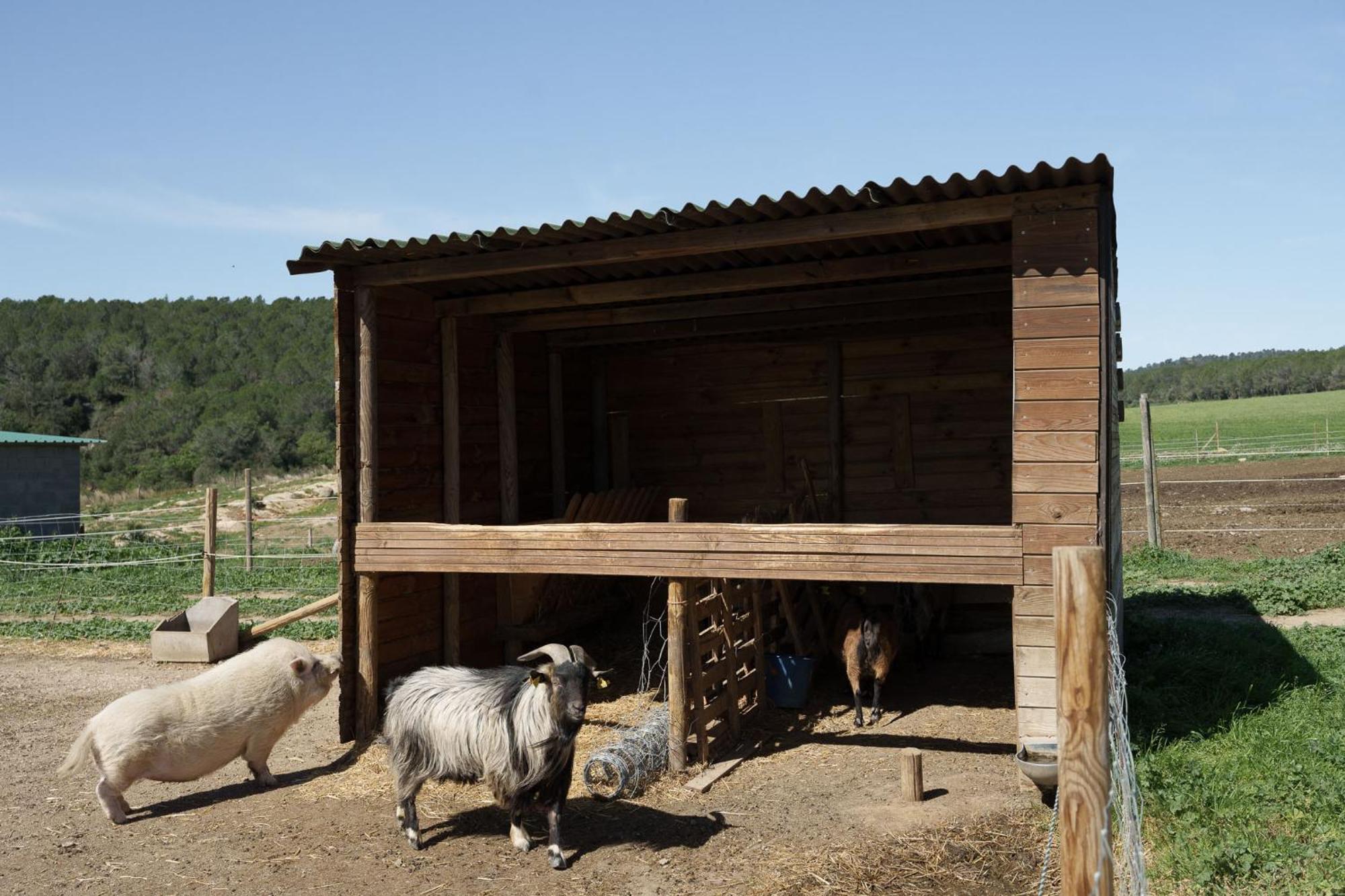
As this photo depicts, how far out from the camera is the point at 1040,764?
6.36 metres

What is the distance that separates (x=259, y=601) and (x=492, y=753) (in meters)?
11.1

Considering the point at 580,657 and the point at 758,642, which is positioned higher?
the point at 580,657


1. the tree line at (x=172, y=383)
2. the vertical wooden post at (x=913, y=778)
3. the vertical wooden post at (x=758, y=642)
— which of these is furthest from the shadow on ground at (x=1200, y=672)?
the tree line at (x=172, y=383)

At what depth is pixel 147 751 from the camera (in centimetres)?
723

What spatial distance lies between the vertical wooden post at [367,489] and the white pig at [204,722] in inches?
20.9

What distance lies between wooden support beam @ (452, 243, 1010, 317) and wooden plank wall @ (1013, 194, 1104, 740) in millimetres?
1604

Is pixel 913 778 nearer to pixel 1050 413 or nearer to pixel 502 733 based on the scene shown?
pixel 1050 413

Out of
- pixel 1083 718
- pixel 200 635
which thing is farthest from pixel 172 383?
pixel 1083 718

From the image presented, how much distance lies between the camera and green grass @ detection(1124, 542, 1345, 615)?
1284 cm

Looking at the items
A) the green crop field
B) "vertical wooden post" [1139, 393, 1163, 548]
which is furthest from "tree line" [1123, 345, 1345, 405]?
"vertical wooden post" [1139, 393, 1163, 548]

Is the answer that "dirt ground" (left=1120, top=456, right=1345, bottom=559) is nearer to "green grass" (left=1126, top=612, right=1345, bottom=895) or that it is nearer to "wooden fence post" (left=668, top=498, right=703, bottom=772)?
"green grass" (left=1126, top=612, right=1345, bottom=895)

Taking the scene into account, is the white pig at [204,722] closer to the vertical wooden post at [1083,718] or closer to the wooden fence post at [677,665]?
the wooden fence post at [677,665]

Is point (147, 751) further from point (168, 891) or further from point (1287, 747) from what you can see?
point (1287, 747)

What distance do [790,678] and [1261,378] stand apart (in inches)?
3545
